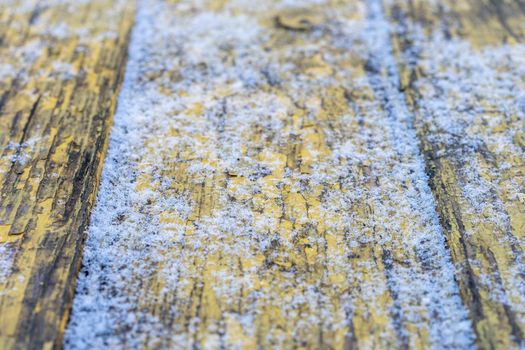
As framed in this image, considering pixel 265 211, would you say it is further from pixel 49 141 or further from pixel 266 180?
pixel 49 141

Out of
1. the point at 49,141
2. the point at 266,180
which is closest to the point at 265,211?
the point at 266,180

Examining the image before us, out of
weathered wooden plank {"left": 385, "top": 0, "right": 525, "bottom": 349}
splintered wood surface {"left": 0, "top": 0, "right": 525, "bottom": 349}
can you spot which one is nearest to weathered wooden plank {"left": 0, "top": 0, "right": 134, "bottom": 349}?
splintered wood surface {"left": 0, "top": 0, "right": 525, "bottom": 349}

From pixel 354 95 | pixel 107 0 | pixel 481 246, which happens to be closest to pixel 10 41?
pixel 107 0

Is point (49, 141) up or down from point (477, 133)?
up

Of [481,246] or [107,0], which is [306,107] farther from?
[107,0]

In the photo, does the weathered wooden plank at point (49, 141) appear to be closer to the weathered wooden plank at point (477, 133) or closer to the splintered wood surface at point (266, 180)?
the splintered wood surface at point (266, 180)

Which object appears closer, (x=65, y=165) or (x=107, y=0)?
(x=65, y=165)
